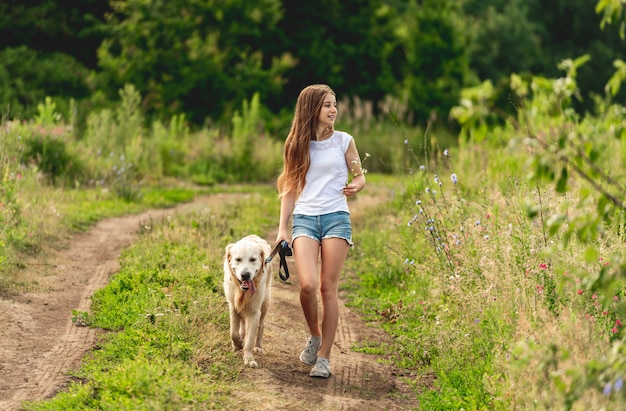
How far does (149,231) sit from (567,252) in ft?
21.4

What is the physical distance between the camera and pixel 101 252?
37.2 feet

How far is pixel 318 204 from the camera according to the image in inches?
274

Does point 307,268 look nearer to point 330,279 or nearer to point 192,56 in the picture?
point 330,279

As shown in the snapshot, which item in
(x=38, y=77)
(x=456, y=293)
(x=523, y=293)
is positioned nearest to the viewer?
(x=523, y=293)

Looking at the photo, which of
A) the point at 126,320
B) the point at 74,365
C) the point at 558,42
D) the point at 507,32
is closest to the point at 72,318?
the point at 126,320

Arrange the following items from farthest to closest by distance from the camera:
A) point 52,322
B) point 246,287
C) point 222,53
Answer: point 222,53
point 52,322
point 246,287

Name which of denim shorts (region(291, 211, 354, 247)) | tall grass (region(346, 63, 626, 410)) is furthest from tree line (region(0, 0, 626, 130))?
denim shorts (region(291, 211, 354, 247))

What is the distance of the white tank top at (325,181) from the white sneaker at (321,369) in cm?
119

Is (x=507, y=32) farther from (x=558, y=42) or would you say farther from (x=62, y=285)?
(x=62, y=285)

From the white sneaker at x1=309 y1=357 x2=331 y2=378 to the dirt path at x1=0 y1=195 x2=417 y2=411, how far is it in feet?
0.20

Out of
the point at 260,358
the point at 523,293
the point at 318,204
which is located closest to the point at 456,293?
the point at 523,293

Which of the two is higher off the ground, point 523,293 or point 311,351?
point 523,293

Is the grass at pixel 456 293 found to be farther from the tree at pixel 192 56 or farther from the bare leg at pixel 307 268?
the tree at pixel 192 56

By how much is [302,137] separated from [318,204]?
584 millimetres
